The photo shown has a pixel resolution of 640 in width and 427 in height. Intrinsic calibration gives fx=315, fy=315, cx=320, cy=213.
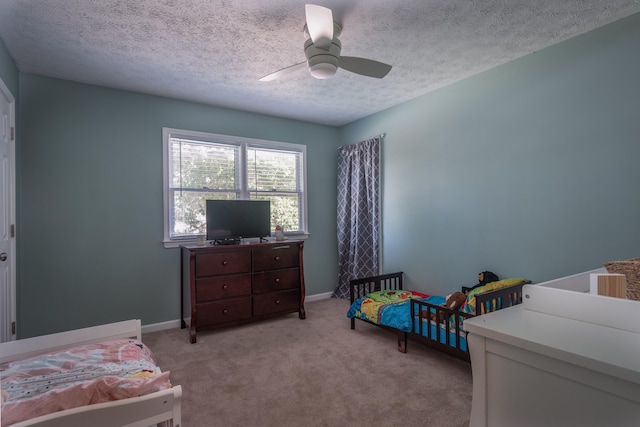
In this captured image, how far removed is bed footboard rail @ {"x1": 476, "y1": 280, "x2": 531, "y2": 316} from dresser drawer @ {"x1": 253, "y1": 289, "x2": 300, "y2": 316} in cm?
210

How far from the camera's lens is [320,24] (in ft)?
5.81

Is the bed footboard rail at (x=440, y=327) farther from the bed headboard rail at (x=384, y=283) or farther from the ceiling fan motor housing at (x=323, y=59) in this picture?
the ceiling fan motor housing at (x=323, y=59)

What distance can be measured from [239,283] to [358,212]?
1.86m

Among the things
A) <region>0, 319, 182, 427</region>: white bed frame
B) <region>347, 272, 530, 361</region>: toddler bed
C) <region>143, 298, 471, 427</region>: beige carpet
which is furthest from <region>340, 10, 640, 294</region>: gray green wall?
<region>0, 319, 182, 427</region>: white bed frame

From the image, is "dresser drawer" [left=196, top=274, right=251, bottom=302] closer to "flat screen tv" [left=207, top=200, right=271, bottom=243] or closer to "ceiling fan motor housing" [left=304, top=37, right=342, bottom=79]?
"flat screen tv" [left=207, top=200, right=271, bottom=243]

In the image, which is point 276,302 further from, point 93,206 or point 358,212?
point 93,206

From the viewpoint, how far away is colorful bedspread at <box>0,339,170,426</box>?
1007mm

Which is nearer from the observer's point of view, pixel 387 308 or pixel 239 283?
pixel 387 308

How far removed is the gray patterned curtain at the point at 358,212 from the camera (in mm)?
4156

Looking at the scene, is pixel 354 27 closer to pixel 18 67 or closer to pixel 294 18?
pixel 294 18

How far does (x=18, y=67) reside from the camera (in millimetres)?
2766

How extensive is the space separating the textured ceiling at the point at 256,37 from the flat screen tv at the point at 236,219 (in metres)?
1.26

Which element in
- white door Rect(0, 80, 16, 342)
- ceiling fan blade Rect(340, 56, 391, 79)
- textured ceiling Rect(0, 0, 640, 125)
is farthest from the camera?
white door Rect(0, 80, 16, 342)

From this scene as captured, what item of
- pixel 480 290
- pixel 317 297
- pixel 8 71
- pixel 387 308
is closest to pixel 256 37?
pixel 8 71
